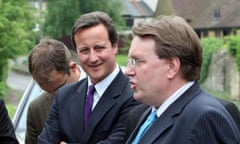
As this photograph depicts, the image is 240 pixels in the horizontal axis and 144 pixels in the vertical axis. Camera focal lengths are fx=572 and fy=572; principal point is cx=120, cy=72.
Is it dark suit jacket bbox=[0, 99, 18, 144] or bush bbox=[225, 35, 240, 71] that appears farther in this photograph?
bush bbox=[225, 35, 240, 71]

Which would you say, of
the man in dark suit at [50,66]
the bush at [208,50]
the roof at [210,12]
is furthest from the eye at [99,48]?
the roof at [210,12]

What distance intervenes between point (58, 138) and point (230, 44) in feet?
92.1

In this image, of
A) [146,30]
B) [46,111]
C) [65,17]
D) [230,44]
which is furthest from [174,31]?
[65,17]

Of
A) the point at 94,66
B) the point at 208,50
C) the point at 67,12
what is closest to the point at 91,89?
the point at 94,66

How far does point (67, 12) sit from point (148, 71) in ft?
195

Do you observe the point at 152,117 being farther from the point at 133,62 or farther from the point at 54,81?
the point at 54,81

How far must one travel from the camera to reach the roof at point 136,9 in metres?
77.6

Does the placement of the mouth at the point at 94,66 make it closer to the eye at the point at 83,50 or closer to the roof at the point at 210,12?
the eye at the point at 83,50

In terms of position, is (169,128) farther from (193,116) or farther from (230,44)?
(230,44)

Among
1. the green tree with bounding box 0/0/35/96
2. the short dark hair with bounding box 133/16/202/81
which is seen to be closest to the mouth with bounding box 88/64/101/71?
the short dark hair with bounding box 133/16/202/81

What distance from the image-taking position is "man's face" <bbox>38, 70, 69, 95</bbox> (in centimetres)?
391

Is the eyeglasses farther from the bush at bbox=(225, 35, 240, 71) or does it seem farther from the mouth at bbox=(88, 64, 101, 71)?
the bush at bbox=(225, 35, 240, 71)

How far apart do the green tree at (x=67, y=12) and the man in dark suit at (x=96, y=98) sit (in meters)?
57.1

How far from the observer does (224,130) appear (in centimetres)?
249
